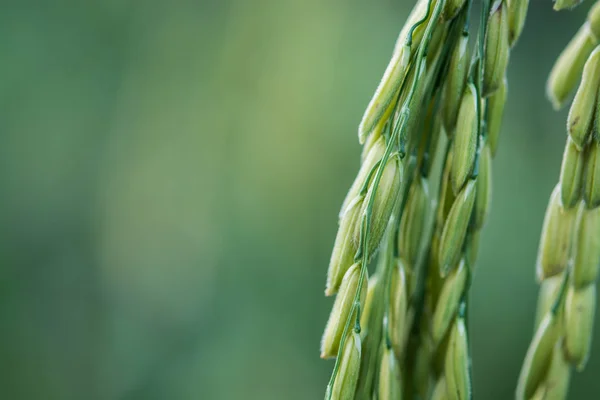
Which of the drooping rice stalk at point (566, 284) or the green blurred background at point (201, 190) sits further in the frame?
the green blurred background at point (201, 190)

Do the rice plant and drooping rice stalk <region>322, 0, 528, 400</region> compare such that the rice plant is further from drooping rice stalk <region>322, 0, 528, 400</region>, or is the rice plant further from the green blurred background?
the green blurred background

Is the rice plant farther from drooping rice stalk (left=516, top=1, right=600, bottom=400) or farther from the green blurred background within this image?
the green blurred background

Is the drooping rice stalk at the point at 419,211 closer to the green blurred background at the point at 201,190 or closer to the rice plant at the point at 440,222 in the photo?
the rice plant at the point at 440,222

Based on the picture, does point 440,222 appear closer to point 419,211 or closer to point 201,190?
point 419,211

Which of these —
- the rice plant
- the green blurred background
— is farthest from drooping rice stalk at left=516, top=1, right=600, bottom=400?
the green blurred background

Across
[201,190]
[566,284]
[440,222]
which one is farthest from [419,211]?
[201,190]

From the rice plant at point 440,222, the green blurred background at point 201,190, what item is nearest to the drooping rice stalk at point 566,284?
the rice plant at point 440,222

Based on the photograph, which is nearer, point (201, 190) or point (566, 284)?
point (566, 284)

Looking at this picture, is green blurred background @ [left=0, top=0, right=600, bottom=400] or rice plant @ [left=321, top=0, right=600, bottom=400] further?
green blurred background @ [left=0, top=0, right=600, bottom=400]
